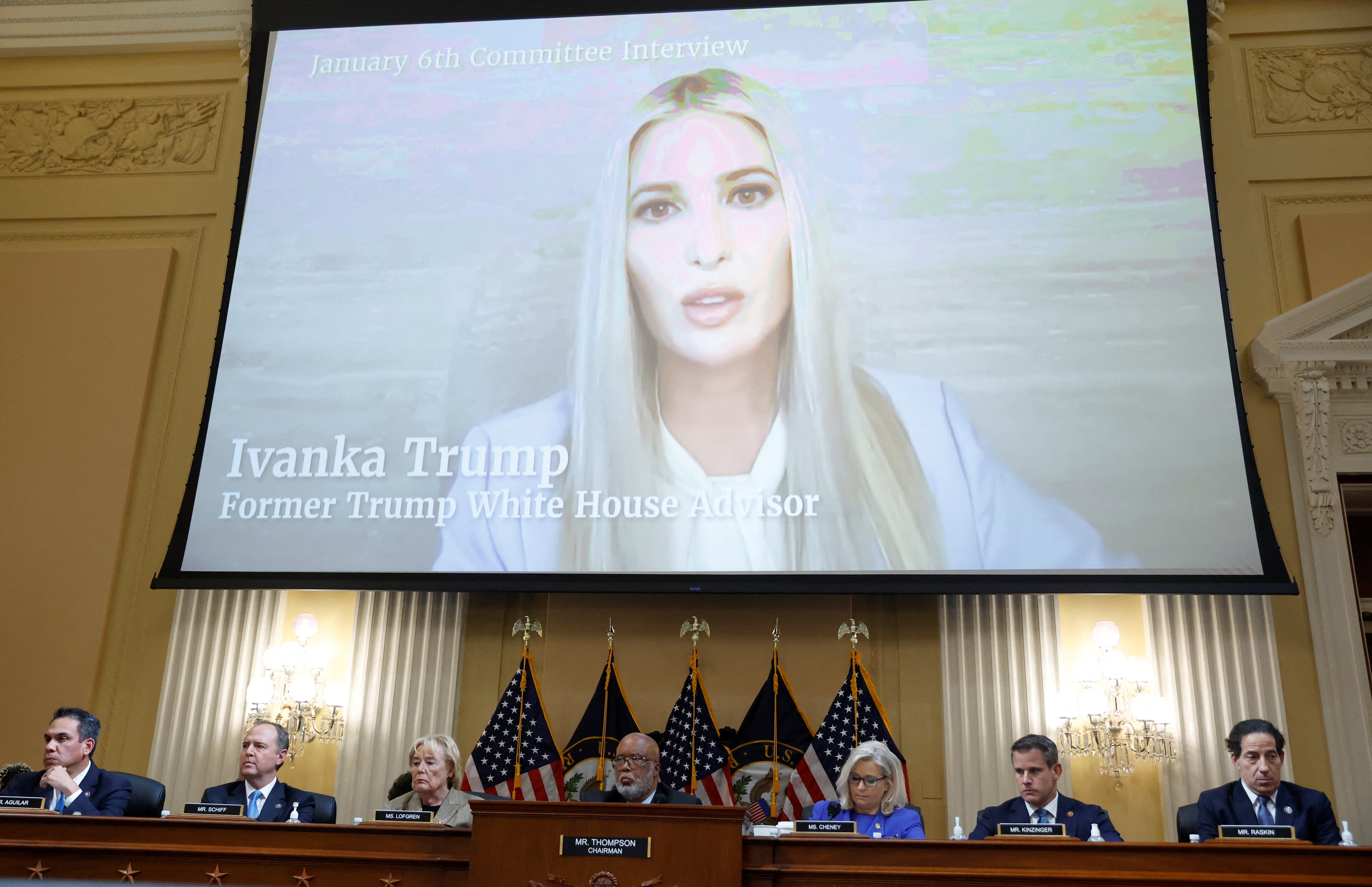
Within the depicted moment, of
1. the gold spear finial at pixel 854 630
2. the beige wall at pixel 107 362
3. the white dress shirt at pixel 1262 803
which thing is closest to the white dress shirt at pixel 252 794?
the beige wall at pixel 107 362

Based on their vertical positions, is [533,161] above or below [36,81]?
below

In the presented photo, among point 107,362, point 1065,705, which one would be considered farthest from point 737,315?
point 107,362

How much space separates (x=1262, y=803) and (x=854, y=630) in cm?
206

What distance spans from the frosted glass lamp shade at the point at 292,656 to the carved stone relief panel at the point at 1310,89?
630cm

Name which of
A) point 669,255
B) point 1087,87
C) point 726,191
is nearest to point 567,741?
point 669,255

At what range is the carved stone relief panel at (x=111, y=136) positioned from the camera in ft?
25.6

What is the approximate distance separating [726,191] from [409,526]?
2520mm

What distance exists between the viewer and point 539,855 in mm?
3404

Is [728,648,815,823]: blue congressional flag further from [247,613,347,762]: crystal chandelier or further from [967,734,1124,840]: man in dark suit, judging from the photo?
[247,613,347,762]: crystal chandelier

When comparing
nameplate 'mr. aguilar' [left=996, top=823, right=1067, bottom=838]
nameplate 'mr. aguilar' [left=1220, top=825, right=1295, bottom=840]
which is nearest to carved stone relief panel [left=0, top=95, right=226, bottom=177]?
nameplate 'mr. aguilar' [left=996, top=823, right=1067, bottom=838]

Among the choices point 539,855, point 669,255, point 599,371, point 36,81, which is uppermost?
point 36,81

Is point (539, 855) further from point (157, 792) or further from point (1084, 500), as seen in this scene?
point (1084, 500)

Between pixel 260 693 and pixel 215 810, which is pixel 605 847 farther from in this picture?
pixel 260 693

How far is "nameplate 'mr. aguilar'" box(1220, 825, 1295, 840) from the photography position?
365 cm
